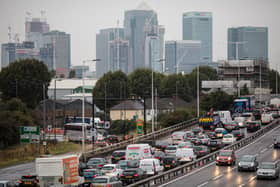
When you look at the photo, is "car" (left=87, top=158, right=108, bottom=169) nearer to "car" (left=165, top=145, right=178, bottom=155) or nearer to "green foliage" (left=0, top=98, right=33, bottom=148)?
"car" (left=165, top=145, right=178, bottom=155)

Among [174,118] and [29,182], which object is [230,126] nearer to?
[174,118]

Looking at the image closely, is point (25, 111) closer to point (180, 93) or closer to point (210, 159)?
point (210, 159)

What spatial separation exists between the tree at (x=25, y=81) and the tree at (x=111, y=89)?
60.1 feet

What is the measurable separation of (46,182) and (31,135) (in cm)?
2412

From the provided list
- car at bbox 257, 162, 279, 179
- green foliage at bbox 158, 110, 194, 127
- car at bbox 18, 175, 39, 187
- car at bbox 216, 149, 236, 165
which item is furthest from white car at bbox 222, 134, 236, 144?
car at bbox 18, 175, 39, 187

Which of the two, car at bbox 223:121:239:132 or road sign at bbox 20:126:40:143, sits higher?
road sign at bbox 20:126:40:143

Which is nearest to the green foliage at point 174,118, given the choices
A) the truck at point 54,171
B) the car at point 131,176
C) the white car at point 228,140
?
the white car at point 228,140

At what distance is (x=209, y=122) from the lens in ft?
314

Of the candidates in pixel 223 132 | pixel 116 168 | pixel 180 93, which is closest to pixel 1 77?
pixel 180 93

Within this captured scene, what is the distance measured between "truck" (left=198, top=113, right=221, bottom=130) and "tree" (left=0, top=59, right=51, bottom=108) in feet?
145

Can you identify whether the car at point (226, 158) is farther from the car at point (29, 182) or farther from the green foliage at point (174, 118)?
the green foliage at point (174, 118)

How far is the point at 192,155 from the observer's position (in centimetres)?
5859

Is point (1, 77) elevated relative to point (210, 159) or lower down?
elevated

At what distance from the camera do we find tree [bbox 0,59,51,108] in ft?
437
